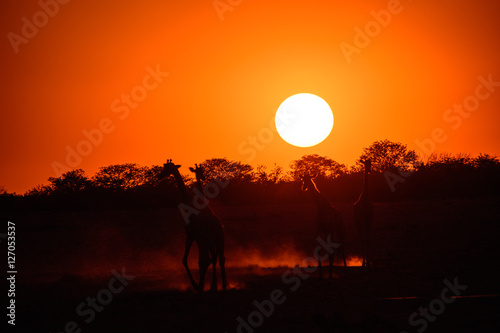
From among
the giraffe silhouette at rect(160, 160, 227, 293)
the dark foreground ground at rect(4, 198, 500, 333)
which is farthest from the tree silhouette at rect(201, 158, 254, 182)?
the giraffe silhouette at rect(160, 160, 227, 293)

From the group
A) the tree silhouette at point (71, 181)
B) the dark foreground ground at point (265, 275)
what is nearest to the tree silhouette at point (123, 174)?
the tree silhouette at point (71, 181)

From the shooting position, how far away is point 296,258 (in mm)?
19984

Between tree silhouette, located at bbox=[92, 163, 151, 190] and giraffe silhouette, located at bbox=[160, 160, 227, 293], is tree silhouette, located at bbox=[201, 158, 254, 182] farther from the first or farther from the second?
giraffe silhouette, located at bbox=[160, 160, 227, 293]

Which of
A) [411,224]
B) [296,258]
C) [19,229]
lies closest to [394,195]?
[411,224]

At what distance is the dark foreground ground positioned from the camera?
32.8 feet

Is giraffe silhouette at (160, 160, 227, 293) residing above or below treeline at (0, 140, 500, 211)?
below

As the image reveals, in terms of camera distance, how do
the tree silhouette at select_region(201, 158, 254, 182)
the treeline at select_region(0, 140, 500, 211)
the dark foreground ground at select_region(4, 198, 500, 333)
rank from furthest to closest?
the tree silhouette at select_region(201, 158, 254, 182) → the treeline at select_region(0, 140, 500, 211) → the dark foreground ground at select_region(4, 198, 500, 333)

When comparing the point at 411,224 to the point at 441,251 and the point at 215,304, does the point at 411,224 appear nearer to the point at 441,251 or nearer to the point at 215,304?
the point at 441,251

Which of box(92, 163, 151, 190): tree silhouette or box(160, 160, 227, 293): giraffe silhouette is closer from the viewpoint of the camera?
box(160, 160, 227, 293): giraffe silhouette

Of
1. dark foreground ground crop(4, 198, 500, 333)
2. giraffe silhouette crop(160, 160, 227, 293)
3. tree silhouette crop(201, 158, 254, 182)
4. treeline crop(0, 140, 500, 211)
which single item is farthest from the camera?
tree silhouette crop(201, 158, 254, 182)

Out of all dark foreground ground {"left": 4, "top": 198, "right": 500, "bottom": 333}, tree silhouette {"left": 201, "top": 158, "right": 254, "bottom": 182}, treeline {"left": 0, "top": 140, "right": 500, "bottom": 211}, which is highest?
tree silhouette {"left": 201, "top": 158, "right": 254, "bottom": 182}

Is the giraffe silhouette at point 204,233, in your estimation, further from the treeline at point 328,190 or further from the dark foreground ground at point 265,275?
the treeline at point 328,190

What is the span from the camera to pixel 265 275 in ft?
51.8

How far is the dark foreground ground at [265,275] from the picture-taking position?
32.8 ft
